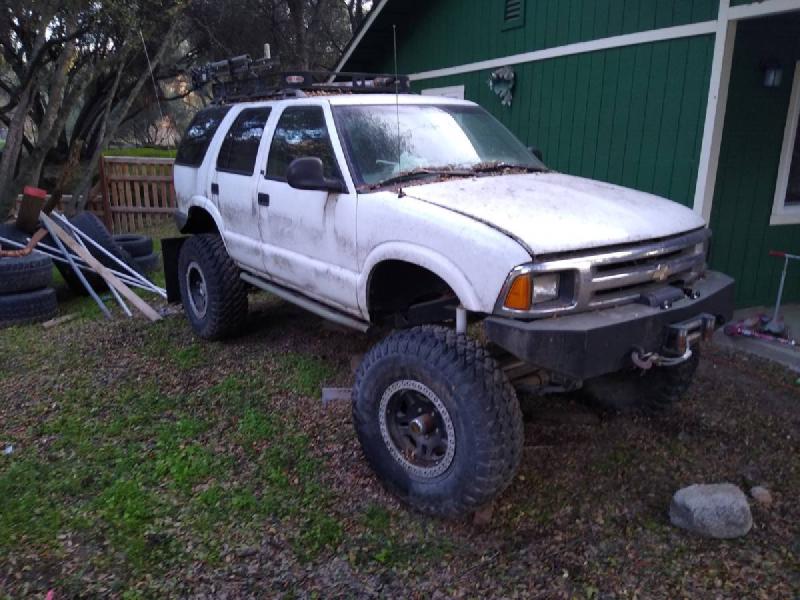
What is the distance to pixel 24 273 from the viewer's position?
6668 mm

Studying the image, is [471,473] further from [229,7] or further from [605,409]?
[229,7]

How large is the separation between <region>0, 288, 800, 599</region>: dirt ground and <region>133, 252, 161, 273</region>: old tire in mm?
3566

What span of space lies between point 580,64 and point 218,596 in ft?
21.3

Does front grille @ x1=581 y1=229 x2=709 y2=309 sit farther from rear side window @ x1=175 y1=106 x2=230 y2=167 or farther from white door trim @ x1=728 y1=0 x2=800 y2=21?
rear side window @ x1=175 y1=106 x2=230 y2=167

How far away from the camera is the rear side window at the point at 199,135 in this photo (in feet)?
18.5

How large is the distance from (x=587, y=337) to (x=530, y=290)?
0.32 m

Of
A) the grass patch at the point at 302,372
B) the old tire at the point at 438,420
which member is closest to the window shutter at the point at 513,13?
the grass patch at the point at 302,372

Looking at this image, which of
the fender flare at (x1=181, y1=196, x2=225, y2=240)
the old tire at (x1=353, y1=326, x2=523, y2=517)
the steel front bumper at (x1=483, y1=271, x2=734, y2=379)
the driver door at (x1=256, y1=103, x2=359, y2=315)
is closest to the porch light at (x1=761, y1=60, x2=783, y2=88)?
the steel front bumper at (x1=483, y1=271, x2=734, y2=379)

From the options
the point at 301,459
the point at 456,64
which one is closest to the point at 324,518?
the point at 301,459

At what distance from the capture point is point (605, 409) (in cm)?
439

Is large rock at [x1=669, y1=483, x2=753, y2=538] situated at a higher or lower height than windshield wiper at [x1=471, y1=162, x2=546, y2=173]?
lower

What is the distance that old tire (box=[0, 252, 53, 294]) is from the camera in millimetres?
6562

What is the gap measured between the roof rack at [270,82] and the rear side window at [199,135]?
0.16 m

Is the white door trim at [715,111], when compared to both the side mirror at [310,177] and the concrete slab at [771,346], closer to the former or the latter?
the concrete slab at [771,346]
